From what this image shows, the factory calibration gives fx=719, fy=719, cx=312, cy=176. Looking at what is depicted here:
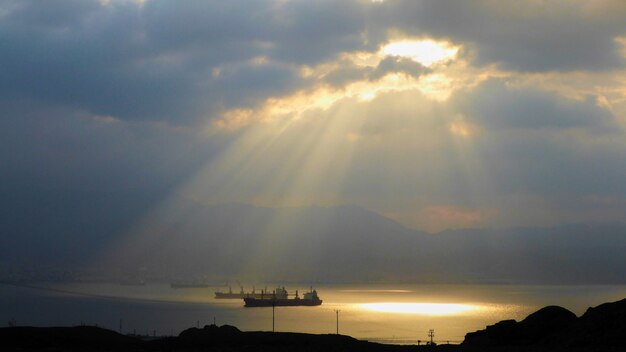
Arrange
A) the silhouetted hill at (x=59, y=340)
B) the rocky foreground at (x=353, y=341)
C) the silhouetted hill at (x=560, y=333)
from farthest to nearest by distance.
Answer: the silhouetted hill at (x=59, y=340)
the rocky foreground at (x=353, y=341)
the silhouetted hill at (x=560, y=333)

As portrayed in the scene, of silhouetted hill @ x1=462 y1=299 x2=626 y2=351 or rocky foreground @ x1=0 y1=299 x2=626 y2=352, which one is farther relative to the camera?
rocky foreground @ x1=0 y1=299 x2=626 y2=352

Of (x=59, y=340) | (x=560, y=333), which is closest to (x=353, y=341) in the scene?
(x=560, y=333)

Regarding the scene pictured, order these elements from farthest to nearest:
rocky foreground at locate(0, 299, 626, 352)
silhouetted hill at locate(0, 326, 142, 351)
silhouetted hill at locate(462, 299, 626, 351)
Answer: silhouetted hill at locate(0, 326, 142, 351) → rocky foreground at locate(0, 299, 626, 352) → silhouetted hill at locate(462, 299, 626, 351)

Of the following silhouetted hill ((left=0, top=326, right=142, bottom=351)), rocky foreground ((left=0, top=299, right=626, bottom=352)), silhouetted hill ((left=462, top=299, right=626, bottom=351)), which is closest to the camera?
silhouetted hill ((left=462, top=299, right=626, bottom=351))

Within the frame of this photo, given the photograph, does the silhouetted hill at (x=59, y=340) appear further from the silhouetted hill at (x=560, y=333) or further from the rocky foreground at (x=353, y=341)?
the silhouetted hill at (x=560, y=333)

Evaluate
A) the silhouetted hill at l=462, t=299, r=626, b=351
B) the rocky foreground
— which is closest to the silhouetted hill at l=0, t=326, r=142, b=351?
the rocky foreground

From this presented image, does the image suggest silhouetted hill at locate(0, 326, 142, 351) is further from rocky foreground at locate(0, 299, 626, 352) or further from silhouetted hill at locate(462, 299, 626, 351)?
silhouetted hill at locate(462, 299, 626, 351)

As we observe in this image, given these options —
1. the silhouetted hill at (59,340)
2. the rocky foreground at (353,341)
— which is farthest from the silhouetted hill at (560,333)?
the silhouetted hill at (59,340)

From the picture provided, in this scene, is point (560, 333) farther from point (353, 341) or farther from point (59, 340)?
point (59, 340)

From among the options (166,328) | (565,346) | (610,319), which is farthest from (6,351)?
(166,328)
